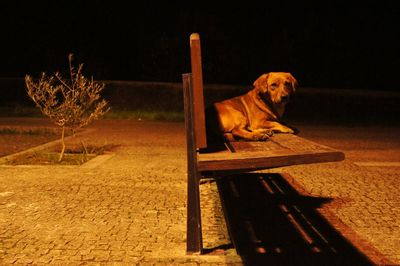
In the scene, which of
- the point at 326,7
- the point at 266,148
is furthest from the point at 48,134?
the point at 326,7

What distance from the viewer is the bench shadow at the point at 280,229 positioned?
4.38 metres

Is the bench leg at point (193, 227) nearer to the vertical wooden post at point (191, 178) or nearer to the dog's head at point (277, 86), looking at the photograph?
the vertical wooden post at point (191, 178)

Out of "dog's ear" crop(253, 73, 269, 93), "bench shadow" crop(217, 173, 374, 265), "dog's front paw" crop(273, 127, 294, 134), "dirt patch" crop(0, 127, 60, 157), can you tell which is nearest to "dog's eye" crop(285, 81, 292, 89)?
"dog's ear" crop(253, 73, 269, 93)

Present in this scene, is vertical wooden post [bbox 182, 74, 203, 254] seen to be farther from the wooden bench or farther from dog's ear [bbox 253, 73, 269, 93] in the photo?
dog's ear [bbox 253, 73, 269, 93]

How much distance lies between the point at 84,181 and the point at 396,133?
9.87 meters

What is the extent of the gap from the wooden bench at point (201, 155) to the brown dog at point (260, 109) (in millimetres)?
849

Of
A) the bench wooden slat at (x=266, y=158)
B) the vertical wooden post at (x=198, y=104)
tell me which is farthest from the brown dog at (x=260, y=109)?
the bench wooden slat at (x=266, y=158)

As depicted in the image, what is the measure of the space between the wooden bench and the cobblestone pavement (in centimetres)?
45

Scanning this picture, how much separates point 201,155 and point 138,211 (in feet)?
5.77

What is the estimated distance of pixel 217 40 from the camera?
21469 millimetres

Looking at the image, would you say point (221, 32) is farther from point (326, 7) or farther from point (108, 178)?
point (108, 178)

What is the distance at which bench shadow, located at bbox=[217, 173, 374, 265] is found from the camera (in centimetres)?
438

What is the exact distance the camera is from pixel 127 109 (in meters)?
19.2

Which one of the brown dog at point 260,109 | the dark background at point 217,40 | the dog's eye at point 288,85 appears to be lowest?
the brown dog at point 260,109
